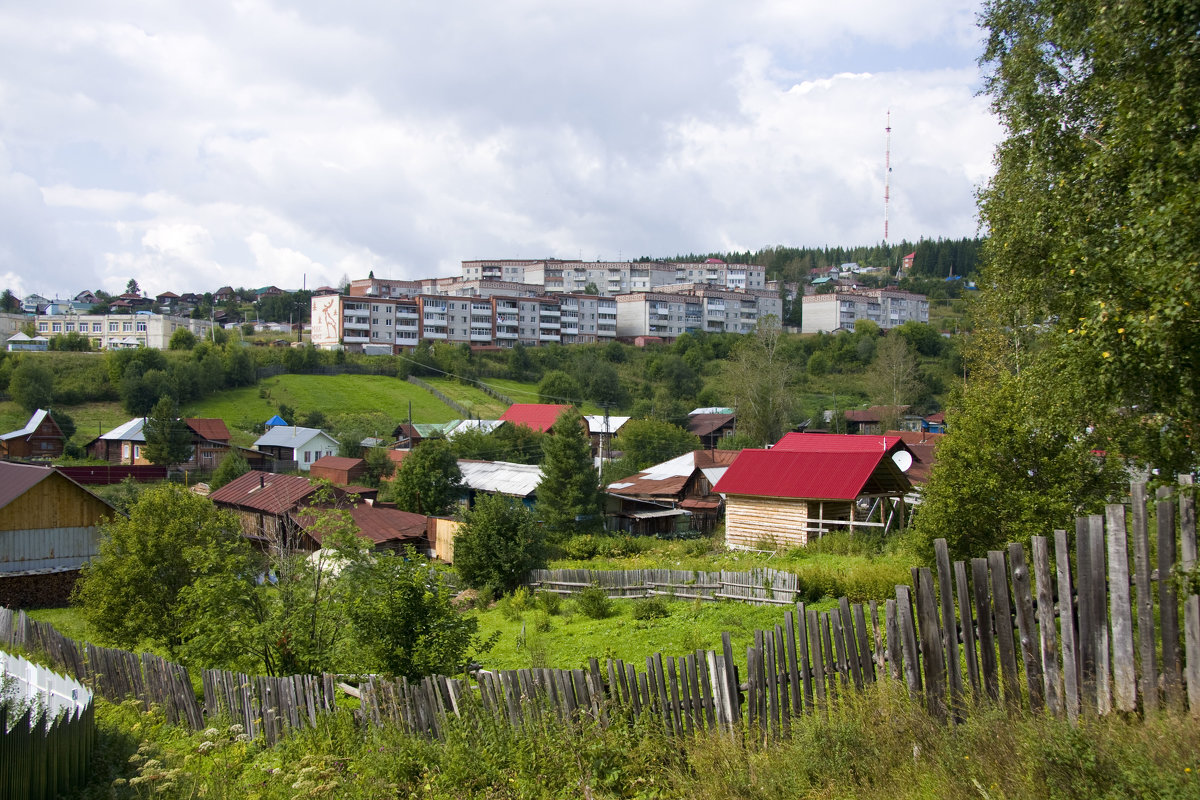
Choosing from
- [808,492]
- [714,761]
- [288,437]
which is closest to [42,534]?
[808,492]

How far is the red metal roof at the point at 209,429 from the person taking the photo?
62.4 metres

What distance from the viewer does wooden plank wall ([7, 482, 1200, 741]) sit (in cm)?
526

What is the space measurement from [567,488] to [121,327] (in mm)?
95477

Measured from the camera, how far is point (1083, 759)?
467 centimetres

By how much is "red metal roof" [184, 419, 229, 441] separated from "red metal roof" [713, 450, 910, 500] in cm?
4678

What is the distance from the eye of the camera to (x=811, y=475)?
2941 centimetres

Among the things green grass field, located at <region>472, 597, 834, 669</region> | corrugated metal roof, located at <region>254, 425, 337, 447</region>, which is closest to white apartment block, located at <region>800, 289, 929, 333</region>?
corrugated metal roof, located at <region>254, 425, 337, 447</region>

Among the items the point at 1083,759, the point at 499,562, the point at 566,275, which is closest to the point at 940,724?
the point at 1083,759

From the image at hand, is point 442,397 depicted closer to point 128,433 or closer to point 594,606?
point 128,433

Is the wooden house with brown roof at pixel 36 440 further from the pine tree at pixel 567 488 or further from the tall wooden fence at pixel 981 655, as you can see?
the tall wooden fence at pixel 981 655

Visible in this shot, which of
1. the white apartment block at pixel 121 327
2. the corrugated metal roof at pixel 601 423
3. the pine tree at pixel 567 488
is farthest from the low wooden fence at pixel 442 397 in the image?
the pine tree at pixel 567 488

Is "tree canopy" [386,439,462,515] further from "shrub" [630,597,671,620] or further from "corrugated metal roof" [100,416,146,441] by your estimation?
"corrugated metal roof" [100,416,146,441]

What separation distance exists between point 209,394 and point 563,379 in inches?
1363

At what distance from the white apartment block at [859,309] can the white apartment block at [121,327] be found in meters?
86.8
